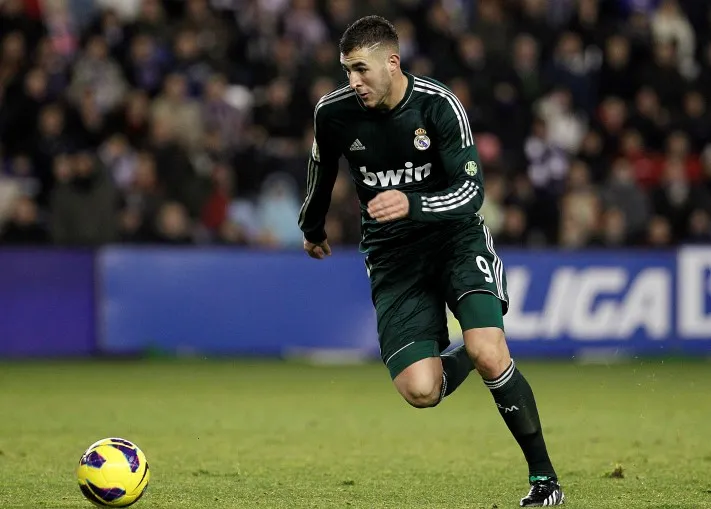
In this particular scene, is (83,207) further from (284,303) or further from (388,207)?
(388,207)

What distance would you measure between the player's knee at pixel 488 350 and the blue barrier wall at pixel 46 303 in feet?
31.4

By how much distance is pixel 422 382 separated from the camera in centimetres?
710

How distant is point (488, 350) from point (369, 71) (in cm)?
154

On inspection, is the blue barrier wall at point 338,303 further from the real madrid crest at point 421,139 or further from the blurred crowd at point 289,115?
the real madrid crest at point 421,139

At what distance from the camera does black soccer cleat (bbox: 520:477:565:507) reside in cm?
674

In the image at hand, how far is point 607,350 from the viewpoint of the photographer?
1614 centimetres

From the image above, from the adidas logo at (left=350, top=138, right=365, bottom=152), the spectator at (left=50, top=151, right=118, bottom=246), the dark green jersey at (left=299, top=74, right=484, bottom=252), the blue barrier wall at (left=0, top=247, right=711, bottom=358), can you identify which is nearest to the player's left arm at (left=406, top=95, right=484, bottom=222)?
the dark green jersey at (left=299, top=74, right=484, bottom=252)

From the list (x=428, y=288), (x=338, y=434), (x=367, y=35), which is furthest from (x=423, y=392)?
(x=338, y=434)

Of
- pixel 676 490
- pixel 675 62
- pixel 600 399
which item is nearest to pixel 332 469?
pixel 676 490

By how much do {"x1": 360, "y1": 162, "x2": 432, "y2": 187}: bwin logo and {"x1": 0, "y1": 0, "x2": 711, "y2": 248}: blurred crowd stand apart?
8961 millimetres

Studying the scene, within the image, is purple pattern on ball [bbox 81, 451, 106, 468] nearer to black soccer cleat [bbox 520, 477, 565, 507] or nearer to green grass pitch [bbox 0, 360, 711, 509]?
green grass pitch [bbox 0, 360, 711, 509]

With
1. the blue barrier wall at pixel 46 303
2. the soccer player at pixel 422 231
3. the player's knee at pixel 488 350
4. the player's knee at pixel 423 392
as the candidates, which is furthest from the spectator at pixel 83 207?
the player's knee at pixel 488 350

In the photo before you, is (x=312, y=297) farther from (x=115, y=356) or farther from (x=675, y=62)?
(x=675, y=62)

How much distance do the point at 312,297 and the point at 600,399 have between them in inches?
175
